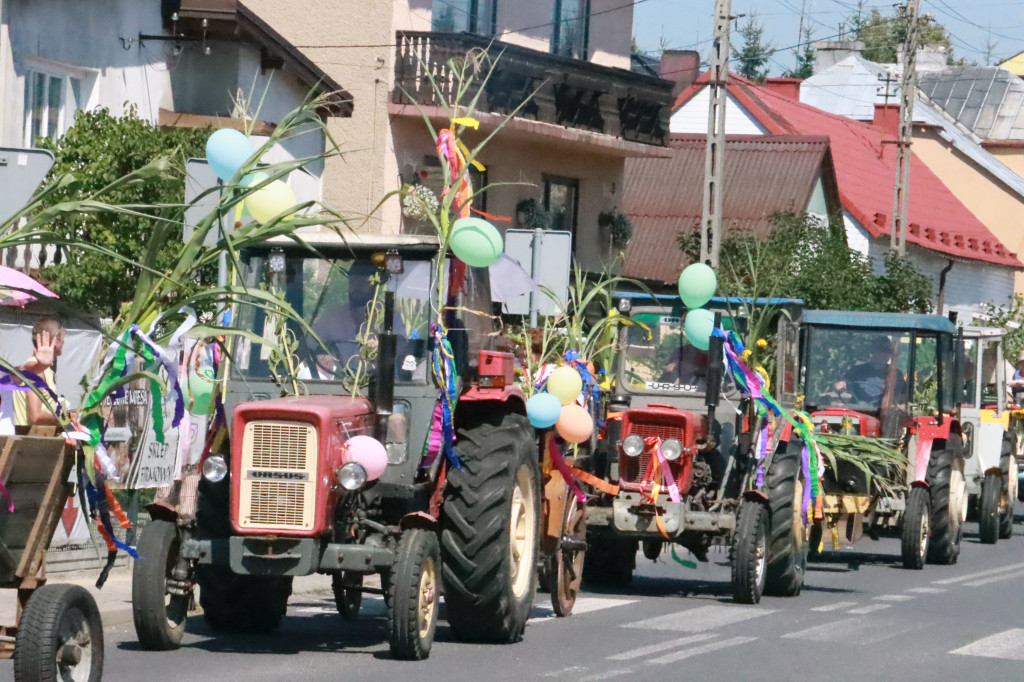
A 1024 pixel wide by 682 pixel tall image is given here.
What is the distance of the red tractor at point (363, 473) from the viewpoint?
989 centimetres

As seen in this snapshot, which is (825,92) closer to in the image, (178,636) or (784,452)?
(784,452)

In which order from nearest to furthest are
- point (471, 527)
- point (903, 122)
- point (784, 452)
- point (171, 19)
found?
1. point (471, 527)
2. point (784, 452)
3. point (171, 19)
4. point (903, 122)

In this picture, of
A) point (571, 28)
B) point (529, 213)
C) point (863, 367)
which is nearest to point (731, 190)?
point (571, 28)

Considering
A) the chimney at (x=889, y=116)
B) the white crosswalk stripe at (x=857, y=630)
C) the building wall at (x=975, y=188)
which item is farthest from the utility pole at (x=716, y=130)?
the building wall at (x=975, y=188)

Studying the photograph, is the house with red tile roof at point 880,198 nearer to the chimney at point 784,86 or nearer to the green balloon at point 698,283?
the chimney at point 784,86

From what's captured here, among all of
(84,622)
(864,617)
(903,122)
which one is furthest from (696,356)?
(903,122)

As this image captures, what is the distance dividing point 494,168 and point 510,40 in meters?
2.16

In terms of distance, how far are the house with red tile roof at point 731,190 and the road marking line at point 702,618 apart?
27.4m

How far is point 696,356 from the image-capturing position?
15062mm

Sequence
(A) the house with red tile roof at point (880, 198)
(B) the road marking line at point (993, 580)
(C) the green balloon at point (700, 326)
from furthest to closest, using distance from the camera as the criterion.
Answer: (A) the house with red tile roof at point (880, 198) → (B) the road marking line at point (993, 580) → (C) the green balloon at point (700, 326)

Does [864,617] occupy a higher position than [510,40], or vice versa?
[510,40]

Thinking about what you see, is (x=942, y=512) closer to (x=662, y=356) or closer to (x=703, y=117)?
(x=662, y=356)

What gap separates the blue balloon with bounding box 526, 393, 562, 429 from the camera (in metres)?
11.6

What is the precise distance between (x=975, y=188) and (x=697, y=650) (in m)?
47.0
